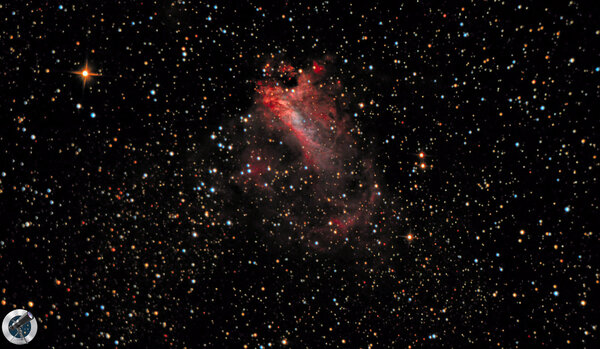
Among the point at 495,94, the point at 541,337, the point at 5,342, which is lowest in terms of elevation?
the point at 5,342

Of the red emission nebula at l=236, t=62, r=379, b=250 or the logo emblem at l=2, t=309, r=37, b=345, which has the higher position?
the red emission nebula at l=236, t=62, r=379, b=250

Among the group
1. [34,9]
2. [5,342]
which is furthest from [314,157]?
[5,342]

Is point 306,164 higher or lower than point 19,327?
higher

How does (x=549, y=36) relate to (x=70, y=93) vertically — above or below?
above

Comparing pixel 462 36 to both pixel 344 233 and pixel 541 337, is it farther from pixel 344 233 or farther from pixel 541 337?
pixel 541 337
